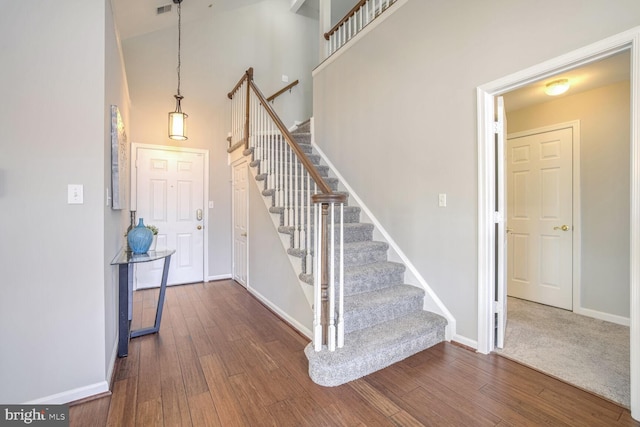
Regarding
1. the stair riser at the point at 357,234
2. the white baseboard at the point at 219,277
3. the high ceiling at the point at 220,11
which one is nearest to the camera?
the high ceiling at the point at 220,11

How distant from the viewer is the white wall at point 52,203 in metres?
1.53

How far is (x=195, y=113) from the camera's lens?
436 cm

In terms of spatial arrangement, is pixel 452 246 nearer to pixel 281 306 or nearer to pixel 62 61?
pixel 281 306

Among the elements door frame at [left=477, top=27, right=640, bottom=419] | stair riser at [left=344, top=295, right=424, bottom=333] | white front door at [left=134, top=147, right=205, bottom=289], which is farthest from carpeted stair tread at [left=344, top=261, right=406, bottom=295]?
white front door at [left=134, top=147, right=205, bottom=289]

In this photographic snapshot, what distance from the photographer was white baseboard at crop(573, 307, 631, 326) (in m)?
2.79

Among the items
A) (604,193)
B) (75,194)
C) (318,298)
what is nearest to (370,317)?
(318,298)

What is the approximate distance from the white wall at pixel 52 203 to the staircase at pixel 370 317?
1.42 meters

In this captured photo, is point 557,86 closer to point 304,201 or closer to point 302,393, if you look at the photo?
point 304,201

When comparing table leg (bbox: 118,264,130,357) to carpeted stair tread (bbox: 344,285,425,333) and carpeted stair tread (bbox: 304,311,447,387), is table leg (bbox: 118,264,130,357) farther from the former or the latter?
carpeted stair tread (bbox: 344,285,425,333)

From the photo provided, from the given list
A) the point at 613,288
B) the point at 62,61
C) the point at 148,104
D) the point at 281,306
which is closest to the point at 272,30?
the point at 148,104

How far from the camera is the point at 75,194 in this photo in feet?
5.44

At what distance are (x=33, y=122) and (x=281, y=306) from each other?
2.34 meters

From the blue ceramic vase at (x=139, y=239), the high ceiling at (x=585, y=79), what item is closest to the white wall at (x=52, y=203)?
the blue ceramic vase at (x=139, y=239)

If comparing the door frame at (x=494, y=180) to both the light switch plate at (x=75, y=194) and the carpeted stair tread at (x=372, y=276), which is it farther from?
the light switch plate at (x=75, y=194)
